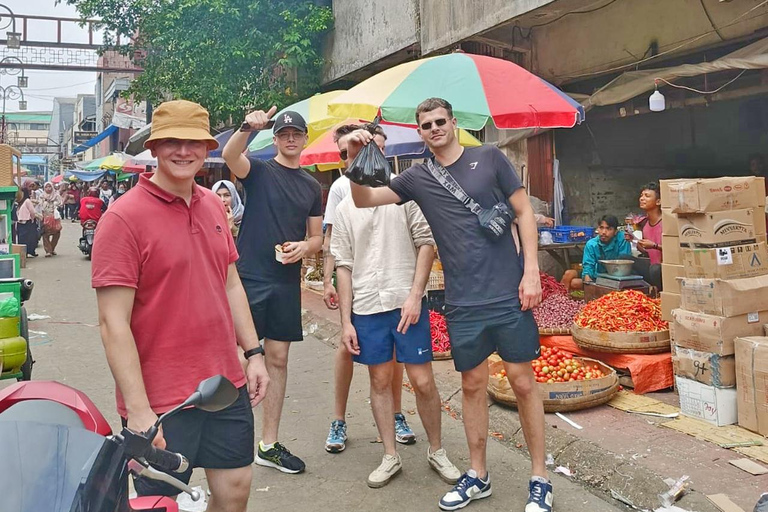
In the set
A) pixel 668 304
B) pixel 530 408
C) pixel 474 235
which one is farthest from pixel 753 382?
pixel 474 235

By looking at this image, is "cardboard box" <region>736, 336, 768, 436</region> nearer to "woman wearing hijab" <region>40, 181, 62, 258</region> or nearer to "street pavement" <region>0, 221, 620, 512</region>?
"street pavement" <region>0, 221, 620, 512</region>

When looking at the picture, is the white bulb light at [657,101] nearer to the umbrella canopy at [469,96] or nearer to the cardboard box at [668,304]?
the umbrella canopy at [469,96]

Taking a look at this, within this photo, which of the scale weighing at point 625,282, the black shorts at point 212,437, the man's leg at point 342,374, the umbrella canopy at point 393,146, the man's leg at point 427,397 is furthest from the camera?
the umbrella canopy at point 393,146

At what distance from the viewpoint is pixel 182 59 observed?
13594 mm

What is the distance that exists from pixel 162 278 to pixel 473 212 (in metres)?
1.78

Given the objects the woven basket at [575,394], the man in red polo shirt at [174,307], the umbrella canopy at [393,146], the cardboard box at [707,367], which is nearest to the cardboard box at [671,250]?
the cardboard box at [707,367]

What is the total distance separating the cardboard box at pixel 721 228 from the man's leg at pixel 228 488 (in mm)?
3700

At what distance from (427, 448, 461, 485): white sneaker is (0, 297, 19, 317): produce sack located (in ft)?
12.7

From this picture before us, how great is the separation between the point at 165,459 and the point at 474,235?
2.15m

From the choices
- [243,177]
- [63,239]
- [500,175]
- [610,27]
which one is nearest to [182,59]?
[610,27]

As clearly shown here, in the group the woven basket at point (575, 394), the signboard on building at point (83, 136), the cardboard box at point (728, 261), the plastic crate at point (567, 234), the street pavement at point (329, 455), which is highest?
the signboard on building at point (83, 136)

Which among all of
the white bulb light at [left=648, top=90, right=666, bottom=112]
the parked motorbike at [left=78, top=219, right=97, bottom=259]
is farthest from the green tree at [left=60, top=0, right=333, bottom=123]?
the white bulb light at [left=648, top=90, right=666, bottom=112]

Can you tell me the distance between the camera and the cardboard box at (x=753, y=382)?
13.9ft

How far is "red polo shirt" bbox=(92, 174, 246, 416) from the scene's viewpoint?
7.55 ft
